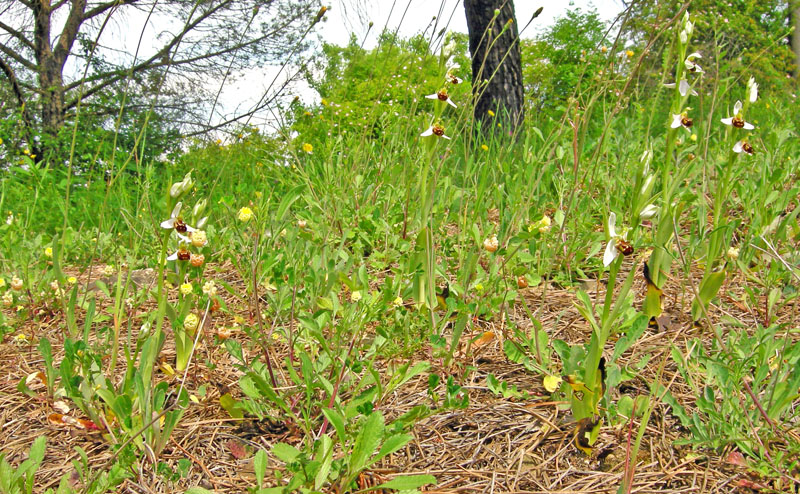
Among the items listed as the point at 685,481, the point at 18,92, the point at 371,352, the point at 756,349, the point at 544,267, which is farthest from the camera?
the point at 18,92

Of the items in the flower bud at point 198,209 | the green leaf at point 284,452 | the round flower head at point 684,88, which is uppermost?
the round flower head at point 684,88

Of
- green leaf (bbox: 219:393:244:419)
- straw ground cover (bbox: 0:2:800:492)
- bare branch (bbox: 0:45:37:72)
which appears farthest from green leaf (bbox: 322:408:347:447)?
bare branch (bbox: 0:45:37:72)

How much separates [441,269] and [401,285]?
144 mm

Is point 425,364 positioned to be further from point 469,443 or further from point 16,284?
point 16,284

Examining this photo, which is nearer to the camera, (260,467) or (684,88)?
(260,467)

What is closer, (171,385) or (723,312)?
(171,385)

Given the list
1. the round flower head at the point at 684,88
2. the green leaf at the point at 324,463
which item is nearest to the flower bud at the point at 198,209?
the green leaf at the point at 324,463

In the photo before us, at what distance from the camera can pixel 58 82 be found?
515cm

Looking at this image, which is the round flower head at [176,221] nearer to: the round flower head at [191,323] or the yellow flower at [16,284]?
the round flower head at [191,323]

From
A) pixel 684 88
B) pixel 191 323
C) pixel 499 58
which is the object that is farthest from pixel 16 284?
pixel 499 58

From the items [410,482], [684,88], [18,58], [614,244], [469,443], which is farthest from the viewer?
Answer: [18,58]

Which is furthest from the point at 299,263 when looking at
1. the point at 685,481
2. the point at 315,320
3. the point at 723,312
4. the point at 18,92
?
the point at 18,92

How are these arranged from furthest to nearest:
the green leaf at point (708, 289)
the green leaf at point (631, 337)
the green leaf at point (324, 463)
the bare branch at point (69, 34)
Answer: the bare branch at point (69, 34)
the green leaf at point (708, 289)
the green leaf at point (631, 337)
the green leaf at point (324, 463)

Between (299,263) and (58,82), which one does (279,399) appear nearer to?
(299,263)
